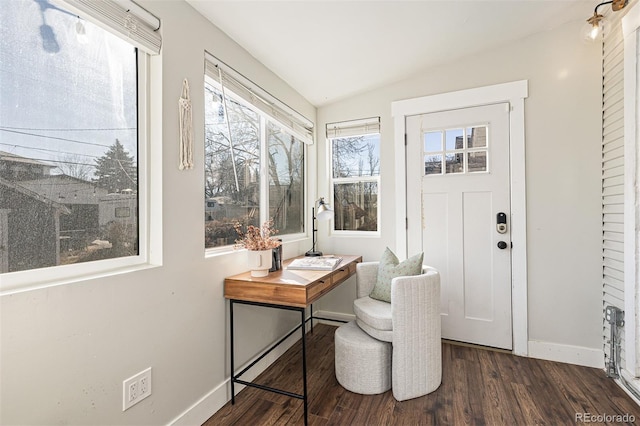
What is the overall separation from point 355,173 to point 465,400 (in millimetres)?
2139

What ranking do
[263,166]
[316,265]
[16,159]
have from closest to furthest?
[16,159] → [316,265] → [263,166]

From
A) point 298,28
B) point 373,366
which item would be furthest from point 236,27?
point 373,366

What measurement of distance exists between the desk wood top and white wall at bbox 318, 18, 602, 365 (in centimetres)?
182

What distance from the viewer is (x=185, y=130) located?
1670mm

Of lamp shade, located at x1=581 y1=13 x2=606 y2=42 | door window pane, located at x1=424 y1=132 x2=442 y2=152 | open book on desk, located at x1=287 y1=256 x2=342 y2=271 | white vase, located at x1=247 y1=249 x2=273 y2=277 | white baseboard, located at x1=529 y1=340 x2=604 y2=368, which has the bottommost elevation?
white baseboard, located at x1=529 y1=340 x2=604 y2=368

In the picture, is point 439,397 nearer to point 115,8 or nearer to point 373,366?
point 373,366

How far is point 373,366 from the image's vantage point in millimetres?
1975

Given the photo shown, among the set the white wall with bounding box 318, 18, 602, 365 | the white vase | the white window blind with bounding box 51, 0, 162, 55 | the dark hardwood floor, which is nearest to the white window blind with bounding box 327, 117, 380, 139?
the white wall with bounding box 318, 18, 602, 365

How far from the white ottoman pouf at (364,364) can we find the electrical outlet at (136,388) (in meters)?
1.17

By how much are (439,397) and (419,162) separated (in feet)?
6.31

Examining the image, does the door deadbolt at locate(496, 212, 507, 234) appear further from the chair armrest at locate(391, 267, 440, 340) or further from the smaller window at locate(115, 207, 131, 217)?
the smaller window at locate(115, 207, 131, 217)

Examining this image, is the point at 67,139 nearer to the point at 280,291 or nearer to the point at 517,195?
the point at 280,291

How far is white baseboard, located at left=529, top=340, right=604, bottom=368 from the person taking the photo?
230cm

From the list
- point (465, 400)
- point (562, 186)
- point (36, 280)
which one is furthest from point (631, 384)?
point (36, 280)
